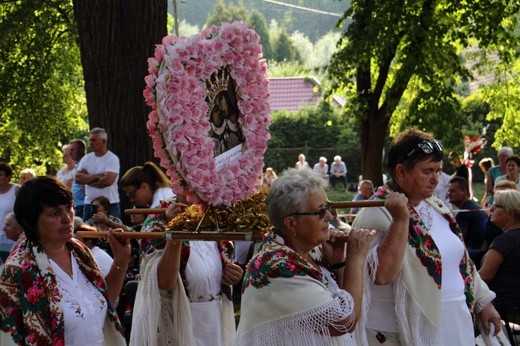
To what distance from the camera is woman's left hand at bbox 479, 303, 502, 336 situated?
646 centimetres

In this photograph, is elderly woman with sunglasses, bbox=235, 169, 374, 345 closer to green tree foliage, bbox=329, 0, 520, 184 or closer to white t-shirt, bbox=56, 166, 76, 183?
white t-shirt, bbox=56, 166, 76, 183

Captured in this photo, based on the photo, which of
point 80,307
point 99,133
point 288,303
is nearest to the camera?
point 288,303

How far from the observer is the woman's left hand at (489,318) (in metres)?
6.46

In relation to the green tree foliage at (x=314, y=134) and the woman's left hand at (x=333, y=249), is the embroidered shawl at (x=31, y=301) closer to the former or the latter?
the woman's left hand at (x=333, y=249)

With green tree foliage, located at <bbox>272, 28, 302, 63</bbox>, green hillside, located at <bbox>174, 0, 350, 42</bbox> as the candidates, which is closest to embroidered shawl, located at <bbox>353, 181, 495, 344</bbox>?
green tree foliage, located at <bbox>272, 28, 302, 63</bbox>

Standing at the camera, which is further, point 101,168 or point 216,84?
point 101,168

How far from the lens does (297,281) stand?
195 inches

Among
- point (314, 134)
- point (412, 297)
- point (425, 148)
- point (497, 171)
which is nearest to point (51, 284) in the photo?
point (412, 297)

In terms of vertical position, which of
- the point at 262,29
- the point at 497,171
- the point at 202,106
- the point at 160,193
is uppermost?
the point at 202,106

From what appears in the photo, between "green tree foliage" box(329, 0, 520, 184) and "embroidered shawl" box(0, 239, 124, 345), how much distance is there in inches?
580

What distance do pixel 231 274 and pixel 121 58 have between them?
213 inches

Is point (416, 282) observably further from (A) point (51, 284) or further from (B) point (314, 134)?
(B) point (314, 134)

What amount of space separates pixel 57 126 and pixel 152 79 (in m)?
16.5

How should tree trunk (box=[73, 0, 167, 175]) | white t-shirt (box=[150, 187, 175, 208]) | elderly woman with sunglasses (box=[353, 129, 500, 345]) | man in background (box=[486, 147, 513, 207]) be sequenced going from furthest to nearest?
man in background (box=[486, 147, 513, 207]) < tree trunk (box=[73, 0, 167, 175]) < white t-shirt (box=[150, 187, 175, 208]) < elderly woman with sunglasses (box=[353, 129, 500, 345])
